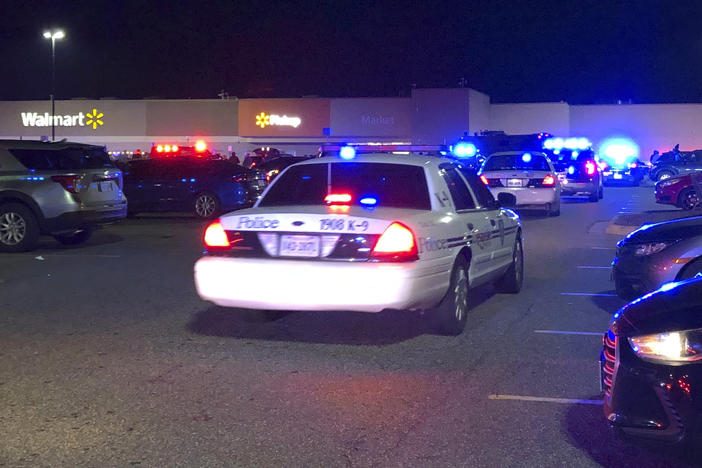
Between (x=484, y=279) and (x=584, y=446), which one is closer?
(x=584, y=446)

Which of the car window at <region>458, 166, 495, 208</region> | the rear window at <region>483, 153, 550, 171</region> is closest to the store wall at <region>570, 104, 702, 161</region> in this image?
the rear window at <region>483, 153, 550, 171</region>

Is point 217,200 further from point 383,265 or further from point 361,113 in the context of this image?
point 361,113

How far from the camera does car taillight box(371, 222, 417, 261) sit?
6.91 metres

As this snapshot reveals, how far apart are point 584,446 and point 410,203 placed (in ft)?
10.9

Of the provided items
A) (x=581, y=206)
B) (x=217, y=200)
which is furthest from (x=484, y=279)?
(x=581, y=206)

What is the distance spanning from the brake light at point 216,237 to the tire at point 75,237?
910 cm

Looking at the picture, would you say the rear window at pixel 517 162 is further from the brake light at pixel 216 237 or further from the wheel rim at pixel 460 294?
the brake light at pixel 216 237

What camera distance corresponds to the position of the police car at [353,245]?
6902 millimetres

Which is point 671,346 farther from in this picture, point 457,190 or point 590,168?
point 590,168

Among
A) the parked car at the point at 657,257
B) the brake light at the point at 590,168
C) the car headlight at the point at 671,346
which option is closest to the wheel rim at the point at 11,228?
the parked car at the point at 657,257

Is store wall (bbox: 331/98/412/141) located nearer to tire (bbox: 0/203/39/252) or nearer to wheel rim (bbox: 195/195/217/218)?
wheel rim (bbox: 195/195/217/218)

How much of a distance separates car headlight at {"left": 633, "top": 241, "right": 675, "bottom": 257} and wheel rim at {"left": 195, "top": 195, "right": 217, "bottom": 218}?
15548 millimetres

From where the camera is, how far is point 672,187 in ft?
80.4

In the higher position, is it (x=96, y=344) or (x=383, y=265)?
(x=383, y=265)
